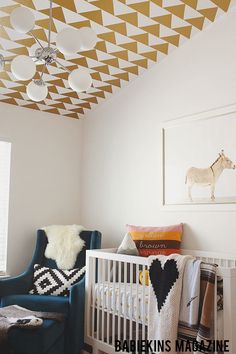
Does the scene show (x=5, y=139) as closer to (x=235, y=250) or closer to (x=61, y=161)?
(x=61, y=161)

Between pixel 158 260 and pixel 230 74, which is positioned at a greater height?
pixel 230 74

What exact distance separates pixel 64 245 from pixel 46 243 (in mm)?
217

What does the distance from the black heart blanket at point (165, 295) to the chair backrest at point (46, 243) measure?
1.08m

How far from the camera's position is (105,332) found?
2.88 meters

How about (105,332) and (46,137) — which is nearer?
(105,332)

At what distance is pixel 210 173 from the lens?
9.58 feet

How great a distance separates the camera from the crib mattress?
2.49 m

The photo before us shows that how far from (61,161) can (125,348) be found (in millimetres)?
2006

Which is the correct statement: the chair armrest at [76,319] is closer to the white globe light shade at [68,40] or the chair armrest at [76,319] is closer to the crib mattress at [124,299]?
the crib mattress at [124,299]

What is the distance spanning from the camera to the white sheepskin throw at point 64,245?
3348 mm

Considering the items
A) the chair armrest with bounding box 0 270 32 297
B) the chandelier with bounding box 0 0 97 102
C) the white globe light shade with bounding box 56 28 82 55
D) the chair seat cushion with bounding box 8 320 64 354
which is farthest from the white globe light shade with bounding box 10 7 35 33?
the chair armrest with bounding box 0 270 32 297

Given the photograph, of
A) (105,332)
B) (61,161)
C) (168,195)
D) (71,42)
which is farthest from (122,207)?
(71,42)

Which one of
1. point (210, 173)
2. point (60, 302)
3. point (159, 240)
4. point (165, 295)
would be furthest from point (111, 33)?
point (60, 302)

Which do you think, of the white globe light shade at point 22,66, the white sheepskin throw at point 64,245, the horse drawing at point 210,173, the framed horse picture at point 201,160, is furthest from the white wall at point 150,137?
the white globe light shade at point 22,66
